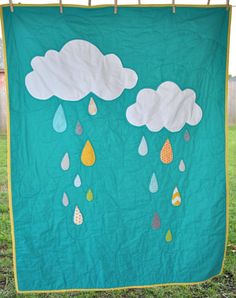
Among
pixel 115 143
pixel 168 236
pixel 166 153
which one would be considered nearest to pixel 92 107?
→ pixel 115 143

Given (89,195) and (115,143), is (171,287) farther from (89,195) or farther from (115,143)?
(115,143)

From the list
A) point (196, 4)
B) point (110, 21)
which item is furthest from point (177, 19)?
point (110, 21)

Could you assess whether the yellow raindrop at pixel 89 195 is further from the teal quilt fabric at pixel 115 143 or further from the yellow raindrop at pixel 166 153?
the yellow raindrop at pixel 166 153

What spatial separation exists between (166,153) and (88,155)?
0.42m

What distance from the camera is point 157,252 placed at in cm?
220

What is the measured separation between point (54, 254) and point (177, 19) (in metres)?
1.42

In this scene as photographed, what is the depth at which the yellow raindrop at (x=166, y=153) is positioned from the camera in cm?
209

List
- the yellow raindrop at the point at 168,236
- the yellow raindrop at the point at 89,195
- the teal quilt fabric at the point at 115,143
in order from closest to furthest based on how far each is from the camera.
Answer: the teal quilt fabric at the point at 115,143 → the yellow raindrop at the point at 89,195 → the yellow raindrop at the point at 168,236

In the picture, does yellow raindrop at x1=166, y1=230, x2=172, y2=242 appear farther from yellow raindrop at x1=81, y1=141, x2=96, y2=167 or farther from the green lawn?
yellow raindrop at x1=81, y1=141, x2=96, y2=167

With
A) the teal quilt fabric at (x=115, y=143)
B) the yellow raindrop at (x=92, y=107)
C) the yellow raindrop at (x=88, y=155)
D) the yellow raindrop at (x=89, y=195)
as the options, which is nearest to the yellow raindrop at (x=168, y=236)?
the teal quilt fabric at (x=115, y=143)

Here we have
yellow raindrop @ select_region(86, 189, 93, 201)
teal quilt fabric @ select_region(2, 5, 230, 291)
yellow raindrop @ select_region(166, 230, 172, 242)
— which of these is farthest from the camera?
yellow raindrop @ select_region(166, 230, 172, 242)

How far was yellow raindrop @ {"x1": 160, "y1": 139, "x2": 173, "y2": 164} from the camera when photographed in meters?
2.09

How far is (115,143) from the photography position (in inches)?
81.0

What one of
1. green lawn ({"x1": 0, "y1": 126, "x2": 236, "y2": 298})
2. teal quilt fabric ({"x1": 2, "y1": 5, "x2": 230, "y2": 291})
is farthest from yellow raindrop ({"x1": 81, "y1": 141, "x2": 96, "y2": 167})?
green lawn ({"x1": 0, "y1": 126, "x2": 236, "y2": 298})
